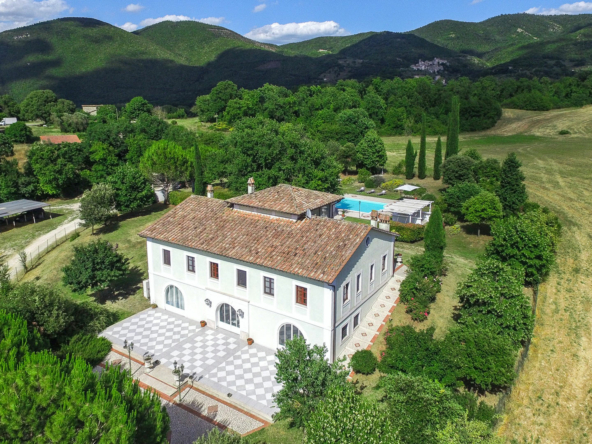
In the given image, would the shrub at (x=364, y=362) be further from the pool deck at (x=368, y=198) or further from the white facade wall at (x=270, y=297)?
the pool deck at (x=368, y=198)

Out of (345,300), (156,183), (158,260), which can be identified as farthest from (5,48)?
(345,300)

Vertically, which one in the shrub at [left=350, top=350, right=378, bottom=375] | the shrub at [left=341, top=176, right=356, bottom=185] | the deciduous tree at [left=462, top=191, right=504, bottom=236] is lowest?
the shrub at [left=350, top=350, right=378, bottom=375]

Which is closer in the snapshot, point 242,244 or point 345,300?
Result: point 345,300

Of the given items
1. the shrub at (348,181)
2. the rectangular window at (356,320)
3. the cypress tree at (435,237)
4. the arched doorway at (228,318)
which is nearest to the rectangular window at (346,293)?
the rectangular window at (356,320)

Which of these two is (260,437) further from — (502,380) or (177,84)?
(177,84)

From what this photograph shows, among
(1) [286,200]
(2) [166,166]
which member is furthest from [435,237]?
(2) [166,166]

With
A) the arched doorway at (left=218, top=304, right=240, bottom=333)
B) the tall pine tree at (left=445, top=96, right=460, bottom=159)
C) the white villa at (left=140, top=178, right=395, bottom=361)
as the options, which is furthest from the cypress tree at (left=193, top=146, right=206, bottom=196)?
the tall pine tree at (left=445, top=96, right=460, bottom=159)

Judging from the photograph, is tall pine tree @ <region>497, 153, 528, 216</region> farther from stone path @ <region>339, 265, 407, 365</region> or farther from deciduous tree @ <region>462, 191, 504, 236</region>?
stone path @ <region>339, 265, 407, 365</region>
